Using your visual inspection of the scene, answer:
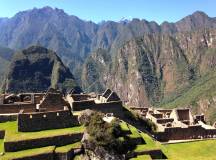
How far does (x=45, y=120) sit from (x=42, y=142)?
349 cm

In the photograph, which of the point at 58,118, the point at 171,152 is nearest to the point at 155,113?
the point at 171,152

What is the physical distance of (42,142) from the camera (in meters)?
32.8

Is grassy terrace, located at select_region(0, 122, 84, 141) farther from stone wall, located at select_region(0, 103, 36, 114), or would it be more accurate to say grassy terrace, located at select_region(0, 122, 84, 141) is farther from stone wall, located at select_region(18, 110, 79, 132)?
stone wall, located at select_region(0, 103, 36, 114)

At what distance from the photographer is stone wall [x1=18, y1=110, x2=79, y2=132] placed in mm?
35344

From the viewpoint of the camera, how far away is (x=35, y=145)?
32531 millimetres

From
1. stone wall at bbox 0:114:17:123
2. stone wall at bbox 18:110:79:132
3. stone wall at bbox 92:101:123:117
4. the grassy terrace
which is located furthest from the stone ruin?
stone wall at bbox 0:114:17:123

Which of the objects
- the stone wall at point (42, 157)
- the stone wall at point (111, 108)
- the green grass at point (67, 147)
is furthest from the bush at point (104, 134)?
the stone wall at point (111, 108)

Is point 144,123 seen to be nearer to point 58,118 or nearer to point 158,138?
point 158,138

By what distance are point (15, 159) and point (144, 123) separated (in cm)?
1909

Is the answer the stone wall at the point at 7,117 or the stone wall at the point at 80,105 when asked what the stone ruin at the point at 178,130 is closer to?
the stone wall at the point at 80,105

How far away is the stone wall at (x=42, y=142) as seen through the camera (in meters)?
31.8

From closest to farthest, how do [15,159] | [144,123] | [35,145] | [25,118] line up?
[15,159] < [35,145] < [25,118] < [144,123]

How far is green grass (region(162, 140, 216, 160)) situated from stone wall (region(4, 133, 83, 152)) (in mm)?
8216

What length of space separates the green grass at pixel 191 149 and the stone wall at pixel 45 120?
335 inches
